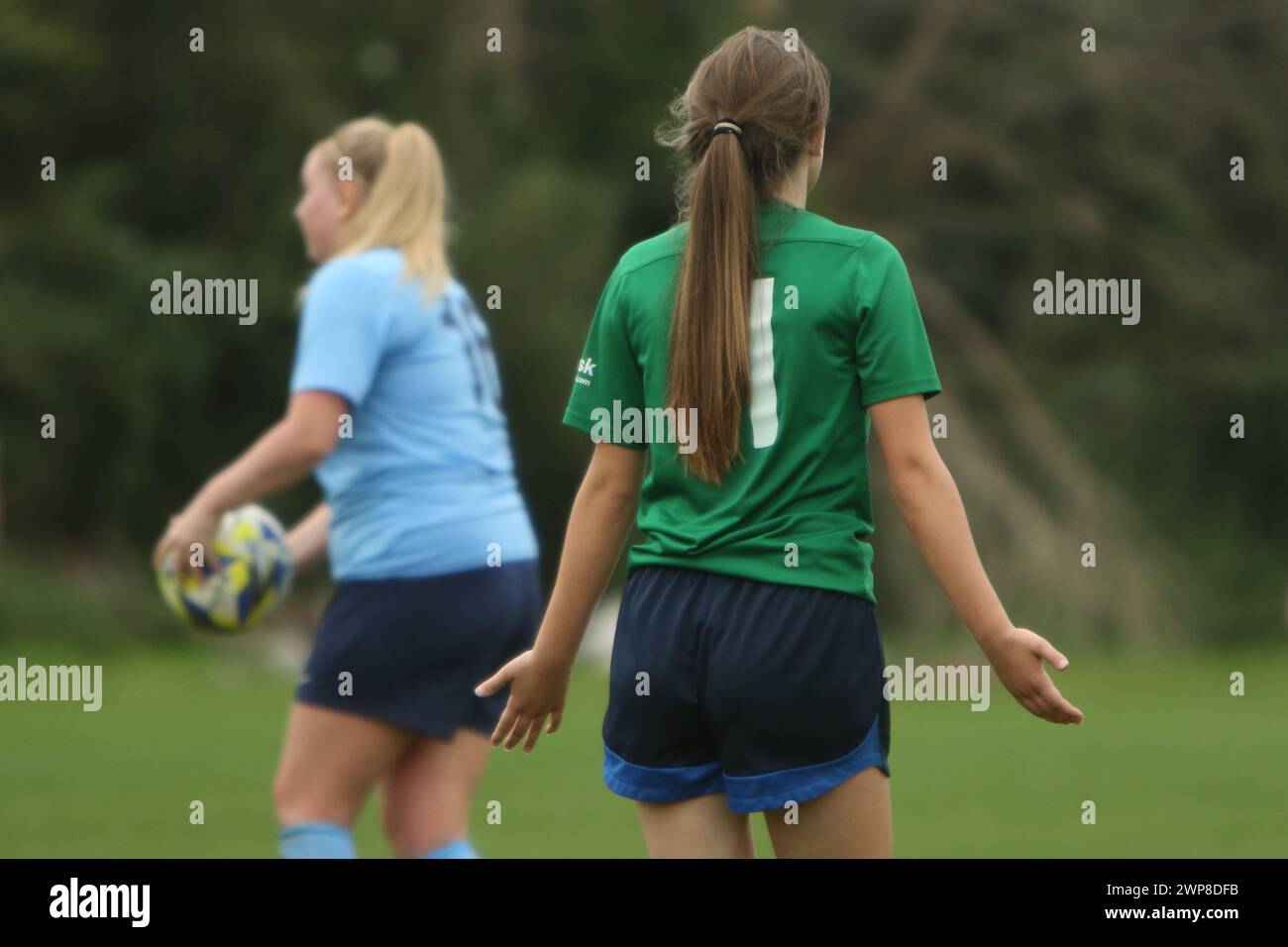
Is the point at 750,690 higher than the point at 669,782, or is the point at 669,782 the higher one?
the point at 750,690

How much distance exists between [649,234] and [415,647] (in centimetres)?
1824

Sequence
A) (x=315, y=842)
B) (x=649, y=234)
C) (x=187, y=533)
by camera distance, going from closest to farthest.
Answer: (x=315, y=842) → (x=187, y=533) → (x=649, y=234)

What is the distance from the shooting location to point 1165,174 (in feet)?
79.2

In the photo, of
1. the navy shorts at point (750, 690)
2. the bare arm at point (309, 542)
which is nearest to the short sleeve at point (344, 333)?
the bare arm at point (309, 542)

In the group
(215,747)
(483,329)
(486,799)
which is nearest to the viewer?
(483,329)

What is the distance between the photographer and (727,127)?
3365 mm

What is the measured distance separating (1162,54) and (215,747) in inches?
663

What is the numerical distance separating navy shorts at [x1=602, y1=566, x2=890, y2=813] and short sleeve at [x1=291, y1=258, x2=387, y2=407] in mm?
1422

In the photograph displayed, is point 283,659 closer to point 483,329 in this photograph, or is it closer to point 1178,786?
point 1178,786

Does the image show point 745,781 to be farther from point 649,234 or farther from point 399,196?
point 649,234

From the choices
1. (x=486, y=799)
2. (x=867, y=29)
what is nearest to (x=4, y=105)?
(x=867, y=29)

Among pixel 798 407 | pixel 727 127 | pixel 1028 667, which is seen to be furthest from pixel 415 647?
pixel 1028 667

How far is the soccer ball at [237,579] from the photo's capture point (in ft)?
16.8

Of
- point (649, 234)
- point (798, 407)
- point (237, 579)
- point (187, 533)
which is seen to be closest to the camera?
point (798, 407)
